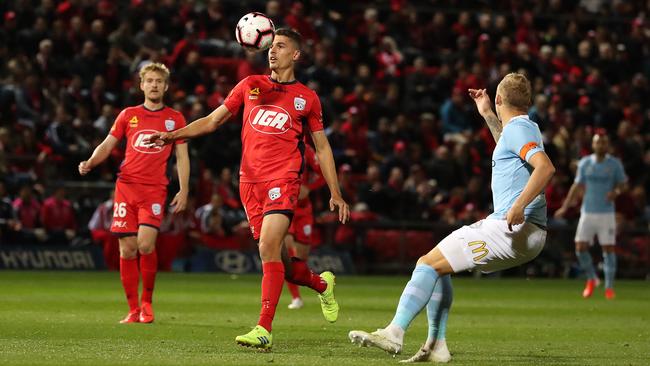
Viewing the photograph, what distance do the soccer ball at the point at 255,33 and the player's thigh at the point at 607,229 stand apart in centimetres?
1020

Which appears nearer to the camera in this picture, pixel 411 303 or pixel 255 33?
pixel 411 303

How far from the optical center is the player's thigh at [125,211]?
12117mm

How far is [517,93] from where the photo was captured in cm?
845

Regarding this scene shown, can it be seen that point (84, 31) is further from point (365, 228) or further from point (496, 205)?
point (496, 205)

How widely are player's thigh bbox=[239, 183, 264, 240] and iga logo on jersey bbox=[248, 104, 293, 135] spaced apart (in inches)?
17.9

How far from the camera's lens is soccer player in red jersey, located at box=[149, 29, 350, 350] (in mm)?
9344

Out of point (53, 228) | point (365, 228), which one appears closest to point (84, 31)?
point (53, 228)

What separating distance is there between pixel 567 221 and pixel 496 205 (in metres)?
18.3

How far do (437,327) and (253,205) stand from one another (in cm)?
193

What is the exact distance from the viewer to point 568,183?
26953mm

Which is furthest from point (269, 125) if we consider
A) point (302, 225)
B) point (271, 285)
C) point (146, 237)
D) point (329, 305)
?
point (302, 225)

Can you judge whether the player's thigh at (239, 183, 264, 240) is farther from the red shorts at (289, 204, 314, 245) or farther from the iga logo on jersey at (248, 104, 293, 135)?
the red shorts at (289, 204, 314, 245)

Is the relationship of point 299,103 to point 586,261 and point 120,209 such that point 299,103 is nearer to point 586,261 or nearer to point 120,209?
point 120,209

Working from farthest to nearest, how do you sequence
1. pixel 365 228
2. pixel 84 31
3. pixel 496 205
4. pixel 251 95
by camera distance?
pixel 84 31 → pixel 365 228 → pixel 251 95 → pixel 496 205
